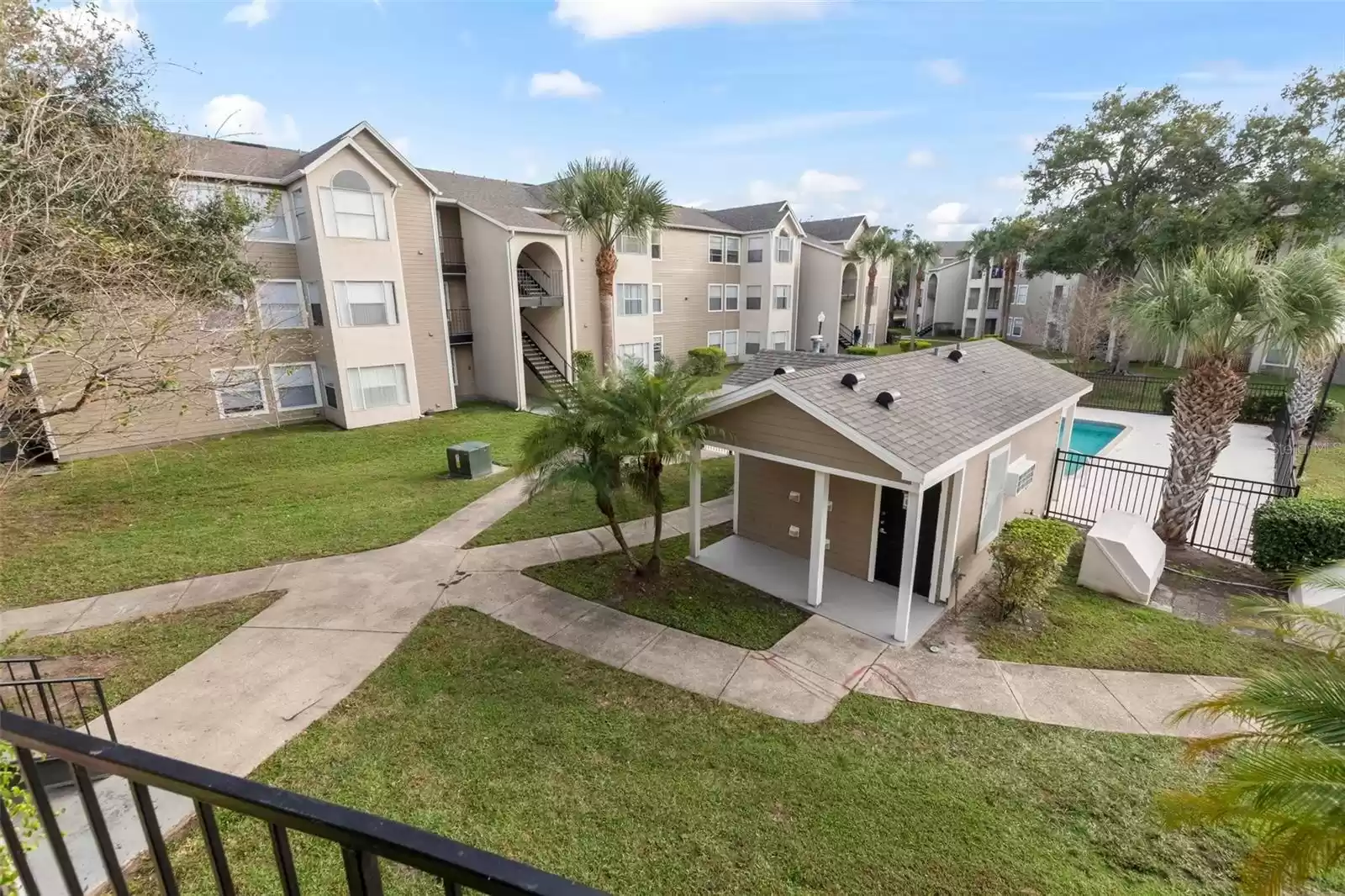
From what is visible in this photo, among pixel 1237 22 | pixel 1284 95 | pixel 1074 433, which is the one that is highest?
pixel 1284 95

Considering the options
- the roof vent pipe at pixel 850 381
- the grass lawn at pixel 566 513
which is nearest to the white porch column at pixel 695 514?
the grass lawn at pixel 566 513

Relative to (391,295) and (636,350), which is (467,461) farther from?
(636,350)

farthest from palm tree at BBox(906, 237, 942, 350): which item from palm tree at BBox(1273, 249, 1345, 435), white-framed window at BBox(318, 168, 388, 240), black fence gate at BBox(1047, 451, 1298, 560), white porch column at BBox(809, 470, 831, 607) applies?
white porch column at BBox(809, 470, 831, 607)

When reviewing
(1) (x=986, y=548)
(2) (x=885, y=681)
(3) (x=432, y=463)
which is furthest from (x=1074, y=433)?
(3) (x=432, y=463)

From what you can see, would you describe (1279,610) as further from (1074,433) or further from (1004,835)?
(1074,433)

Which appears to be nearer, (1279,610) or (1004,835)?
(1279,610)

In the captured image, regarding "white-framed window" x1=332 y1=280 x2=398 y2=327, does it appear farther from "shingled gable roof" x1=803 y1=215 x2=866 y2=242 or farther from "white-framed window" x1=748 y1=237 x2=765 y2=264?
"shingled gable roof" x1=803 y1=215 x2=866 y2=242

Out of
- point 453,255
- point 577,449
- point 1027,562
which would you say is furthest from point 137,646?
point 453,255
